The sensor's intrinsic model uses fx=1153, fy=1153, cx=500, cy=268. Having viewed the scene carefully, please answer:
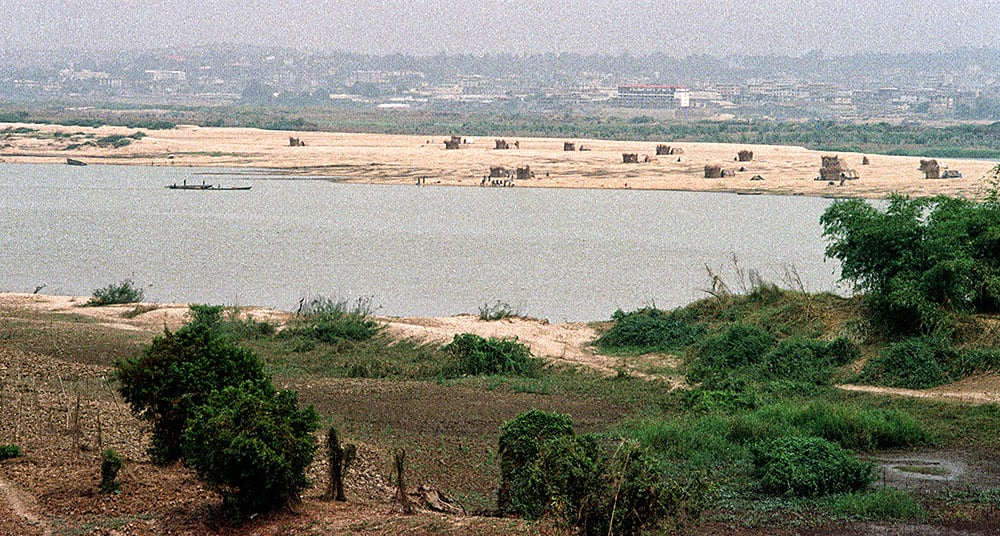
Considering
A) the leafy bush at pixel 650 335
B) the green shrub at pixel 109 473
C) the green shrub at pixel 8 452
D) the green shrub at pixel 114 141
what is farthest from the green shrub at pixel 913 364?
the green shrub at pixel 114 141

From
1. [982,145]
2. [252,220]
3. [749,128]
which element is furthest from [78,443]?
[749,128]

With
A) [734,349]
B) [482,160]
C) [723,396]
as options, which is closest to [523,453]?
[723,396]

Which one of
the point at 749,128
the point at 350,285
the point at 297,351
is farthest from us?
the point at 749,128

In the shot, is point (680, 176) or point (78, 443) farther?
point (680, 176)

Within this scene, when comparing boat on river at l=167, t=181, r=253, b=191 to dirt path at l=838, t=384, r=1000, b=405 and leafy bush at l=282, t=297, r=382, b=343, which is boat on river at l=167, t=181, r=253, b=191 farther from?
dirt path at l=838, t=384, r=1000, b=405

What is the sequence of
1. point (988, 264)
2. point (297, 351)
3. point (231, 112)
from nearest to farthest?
point (988, 264)
point (297, 351)
point (231, 112)

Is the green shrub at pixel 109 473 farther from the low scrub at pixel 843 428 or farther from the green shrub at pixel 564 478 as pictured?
the low scrub at pixel 843 428

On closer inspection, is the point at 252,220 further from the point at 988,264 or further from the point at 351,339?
the point at 988,264

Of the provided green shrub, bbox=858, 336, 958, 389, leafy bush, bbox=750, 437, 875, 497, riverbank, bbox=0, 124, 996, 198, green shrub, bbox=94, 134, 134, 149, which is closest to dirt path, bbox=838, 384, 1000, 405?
green shrub, bbox=858, 336, 958, 389
